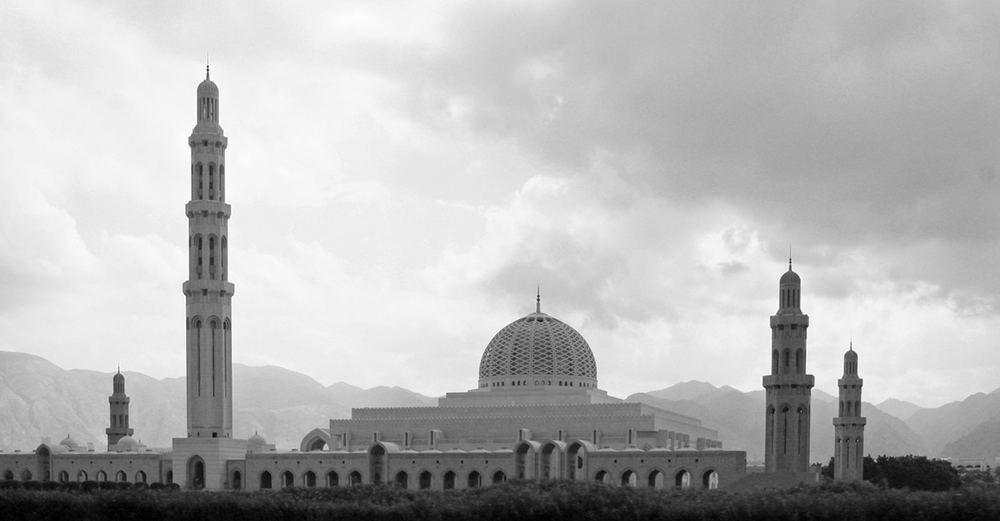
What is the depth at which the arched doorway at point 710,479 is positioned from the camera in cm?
5477

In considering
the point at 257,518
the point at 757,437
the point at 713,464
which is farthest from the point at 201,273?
the point at 757,437

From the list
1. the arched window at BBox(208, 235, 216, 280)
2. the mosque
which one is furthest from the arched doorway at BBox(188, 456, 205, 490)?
the arched window at BBox(208, 235, 216, 280)

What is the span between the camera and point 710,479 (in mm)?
57656

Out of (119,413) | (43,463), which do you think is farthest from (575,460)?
(119,413)

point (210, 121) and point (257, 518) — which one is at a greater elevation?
point (210, 121)

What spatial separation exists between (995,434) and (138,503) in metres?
168

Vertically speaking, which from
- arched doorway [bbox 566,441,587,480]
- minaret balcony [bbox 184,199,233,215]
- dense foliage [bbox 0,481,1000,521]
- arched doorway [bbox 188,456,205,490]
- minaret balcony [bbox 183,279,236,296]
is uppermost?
minaret balcony [bbox 184,199,233,215]

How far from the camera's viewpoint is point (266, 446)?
64188 millimetres

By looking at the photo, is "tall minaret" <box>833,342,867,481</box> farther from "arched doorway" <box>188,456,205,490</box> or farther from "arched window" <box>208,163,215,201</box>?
"arched window" <box>208,163,215,201</box>

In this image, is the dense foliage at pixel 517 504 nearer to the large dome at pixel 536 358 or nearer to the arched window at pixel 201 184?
the arched window at pixel 201 184

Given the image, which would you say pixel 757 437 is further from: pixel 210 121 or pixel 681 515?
pixel 681 515

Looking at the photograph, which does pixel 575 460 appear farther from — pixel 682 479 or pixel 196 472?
pixel 196 472

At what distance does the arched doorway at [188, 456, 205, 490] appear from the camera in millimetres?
60250

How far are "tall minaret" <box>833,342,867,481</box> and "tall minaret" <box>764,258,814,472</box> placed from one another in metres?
12.4
